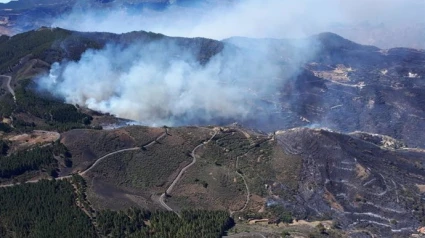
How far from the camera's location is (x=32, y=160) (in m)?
93.5

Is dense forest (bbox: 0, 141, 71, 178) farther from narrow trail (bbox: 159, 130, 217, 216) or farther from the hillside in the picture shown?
narrow trail (bbox: 159, 130, 217, 216)

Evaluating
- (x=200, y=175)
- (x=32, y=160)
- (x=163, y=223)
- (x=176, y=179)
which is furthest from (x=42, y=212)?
(x=200, y=175)

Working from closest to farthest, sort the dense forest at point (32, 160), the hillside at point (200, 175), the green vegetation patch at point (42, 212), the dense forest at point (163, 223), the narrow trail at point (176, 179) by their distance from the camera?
the green vegetation patch at point (42, 212) < the dense forest at point (163, 223) < the hillside at point (200, 175) < the narrow trail at point (176, 179) < the dense forest at point (32, 160)

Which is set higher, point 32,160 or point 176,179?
point 32,160

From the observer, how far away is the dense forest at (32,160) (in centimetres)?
9119

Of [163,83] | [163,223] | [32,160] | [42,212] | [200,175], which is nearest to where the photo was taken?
[163,223]

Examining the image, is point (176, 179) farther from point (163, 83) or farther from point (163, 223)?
point (163, 83)

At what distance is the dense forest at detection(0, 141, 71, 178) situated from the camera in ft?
299

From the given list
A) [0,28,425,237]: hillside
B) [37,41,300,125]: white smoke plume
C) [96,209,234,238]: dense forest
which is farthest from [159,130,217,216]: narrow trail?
[37,41,300,125]: white smoke plume

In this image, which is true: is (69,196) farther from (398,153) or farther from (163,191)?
(398,153)

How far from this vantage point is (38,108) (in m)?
121

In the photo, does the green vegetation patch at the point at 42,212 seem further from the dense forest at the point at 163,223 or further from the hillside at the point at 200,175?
the dense forest at the point at 163,223

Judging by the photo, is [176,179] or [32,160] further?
[32,160]

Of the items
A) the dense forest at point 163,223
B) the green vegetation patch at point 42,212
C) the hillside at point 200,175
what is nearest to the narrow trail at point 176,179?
the hillside at point 200,175
